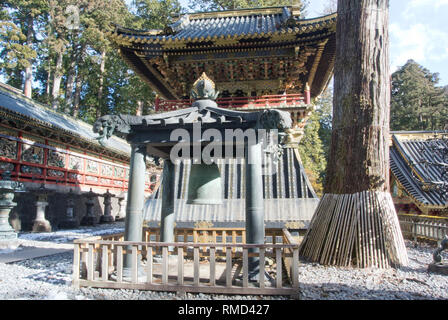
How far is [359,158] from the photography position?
6.10m

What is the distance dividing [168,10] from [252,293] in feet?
83.5

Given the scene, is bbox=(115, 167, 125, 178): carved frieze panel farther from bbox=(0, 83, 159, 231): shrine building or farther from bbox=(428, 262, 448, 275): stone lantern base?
bbox=(428, 262, 448, 275): stone lantern base

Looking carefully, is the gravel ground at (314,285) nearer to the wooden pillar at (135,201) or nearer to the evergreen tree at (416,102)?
the wooden pillar at (135,201)

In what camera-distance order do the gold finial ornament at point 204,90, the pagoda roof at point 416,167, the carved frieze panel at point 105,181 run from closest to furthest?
the gold finial ornament at point 204,90 < the pagoda roof at point 416,167 < the carved frieze panel at point 105,181

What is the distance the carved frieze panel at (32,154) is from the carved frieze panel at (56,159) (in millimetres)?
468

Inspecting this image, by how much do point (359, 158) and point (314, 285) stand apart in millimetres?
2931

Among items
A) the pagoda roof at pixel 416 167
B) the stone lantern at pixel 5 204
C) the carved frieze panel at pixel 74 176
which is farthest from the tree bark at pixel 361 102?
the carved frieze panel at pixel 74 176

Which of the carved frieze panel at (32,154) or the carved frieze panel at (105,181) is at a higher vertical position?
the carved frieze panel at (32,154)

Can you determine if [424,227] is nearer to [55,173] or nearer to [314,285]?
[314,285]

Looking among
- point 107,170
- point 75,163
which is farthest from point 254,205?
point 107,170

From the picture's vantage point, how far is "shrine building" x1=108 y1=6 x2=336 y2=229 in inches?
347

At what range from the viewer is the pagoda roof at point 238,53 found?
10.1m

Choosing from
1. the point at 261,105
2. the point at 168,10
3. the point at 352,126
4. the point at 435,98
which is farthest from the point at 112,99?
the point at 435,98

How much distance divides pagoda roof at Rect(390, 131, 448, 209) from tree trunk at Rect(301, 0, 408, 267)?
5.66 metres
